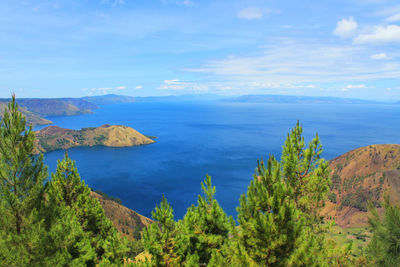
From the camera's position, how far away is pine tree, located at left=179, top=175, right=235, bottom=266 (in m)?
21.5

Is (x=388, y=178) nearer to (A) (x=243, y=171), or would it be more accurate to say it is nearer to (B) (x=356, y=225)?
(B) (x=356, y=225)

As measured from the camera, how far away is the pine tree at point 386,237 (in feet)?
40.2

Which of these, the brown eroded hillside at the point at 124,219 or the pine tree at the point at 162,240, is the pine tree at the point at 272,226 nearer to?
the pine tree at the point at 162,240

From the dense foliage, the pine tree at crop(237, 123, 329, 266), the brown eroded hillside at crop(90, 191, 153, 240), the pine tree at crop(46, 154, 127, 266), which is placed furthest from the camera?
the brown eroded hillside at crop(90, 191, 153, 240)

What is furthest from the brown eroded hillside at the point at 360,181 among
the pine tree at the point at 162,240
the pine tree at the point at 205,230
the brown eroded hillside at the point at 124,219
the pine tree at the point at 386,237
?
the pine tree at the point at 386,237

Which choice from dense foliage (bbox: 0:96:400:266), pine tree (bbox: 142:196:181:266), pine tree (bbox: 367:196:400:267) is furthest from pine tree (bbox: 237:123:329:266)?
pine tree (bbox: 142:196:181:266)

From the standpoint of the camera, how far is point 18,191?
1577cm

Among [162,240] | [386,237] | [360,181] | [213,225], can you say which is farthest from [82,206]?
[360,181]

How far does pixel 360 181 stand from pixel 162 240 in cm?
15260

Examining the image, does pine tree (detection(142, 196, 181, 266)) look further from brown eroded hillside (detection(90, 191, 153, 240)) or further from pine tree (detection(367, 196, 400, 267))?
brown eroded hillside (detection(90, 191, 153, 240))

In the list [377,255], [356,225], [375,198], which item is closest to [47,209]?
[377,255]

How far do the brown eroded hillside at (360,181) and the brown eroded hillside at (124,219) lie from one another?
92.4m

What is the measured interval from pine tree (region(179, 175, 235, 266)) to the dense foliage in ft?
0.28

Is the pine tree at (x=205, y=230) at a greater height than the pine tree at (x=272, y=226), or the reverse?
the pine tree at (x=272, y=226)
